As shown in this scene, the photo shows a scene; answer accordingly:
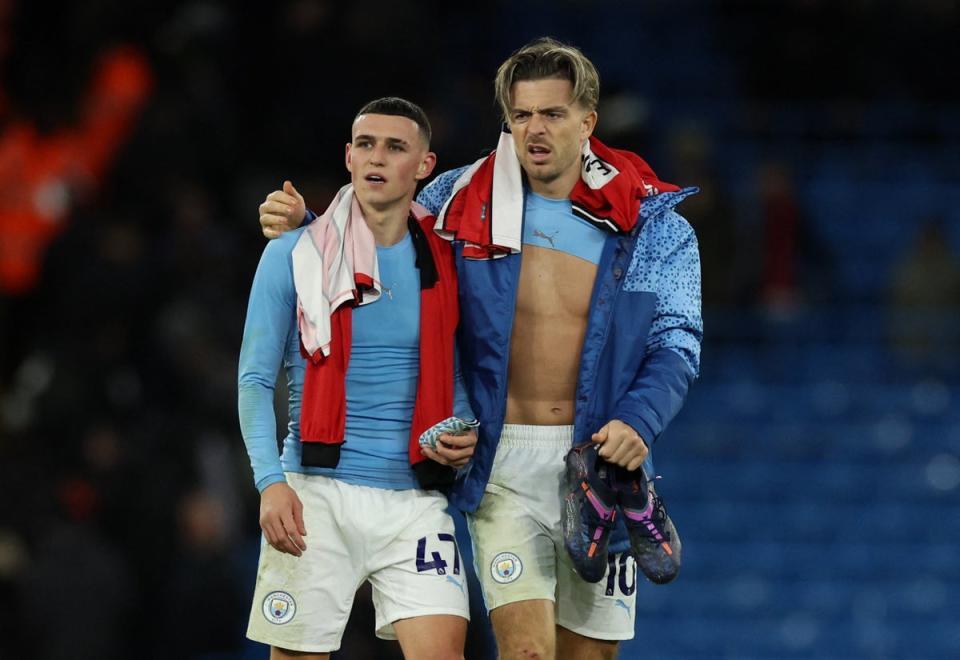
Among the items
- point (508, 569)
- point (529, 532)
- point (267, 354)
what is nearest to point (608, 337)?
point (529, 532)

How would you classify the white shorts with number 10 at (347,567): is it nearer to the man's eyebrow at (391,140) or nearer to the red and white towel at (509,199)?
the red and white towel at (509,199)

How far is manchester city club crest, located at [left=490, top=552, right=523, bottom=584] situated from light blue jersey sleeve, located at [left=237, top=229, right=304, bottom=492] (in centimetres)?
63

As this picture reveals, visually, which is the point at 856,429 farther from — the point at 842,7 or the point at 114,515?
the point at 114,515

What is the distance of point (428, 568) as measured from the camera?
179 inches

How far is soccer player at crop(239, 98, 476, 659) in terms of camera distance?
4.51 meters

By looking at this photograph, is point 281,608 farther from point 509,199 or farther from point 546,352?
point 509,199

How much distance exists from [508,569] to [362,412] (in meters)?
0.56

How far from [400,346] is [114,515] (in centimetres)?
392

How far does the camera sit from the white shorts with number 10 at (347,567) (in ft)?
14.8

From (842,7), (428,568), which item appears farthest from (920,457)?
(428,568)

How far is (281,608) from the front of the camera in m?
4.51

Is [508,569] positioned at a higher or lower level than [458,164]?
lower

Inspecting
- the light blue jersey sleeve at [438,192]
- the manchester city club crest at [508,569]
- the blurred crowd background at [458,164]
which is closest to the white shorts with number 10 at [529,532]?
the manchester city club crest at [508,569]

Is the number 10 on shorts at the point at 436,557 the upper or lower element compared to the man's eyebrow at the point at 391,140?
lower
